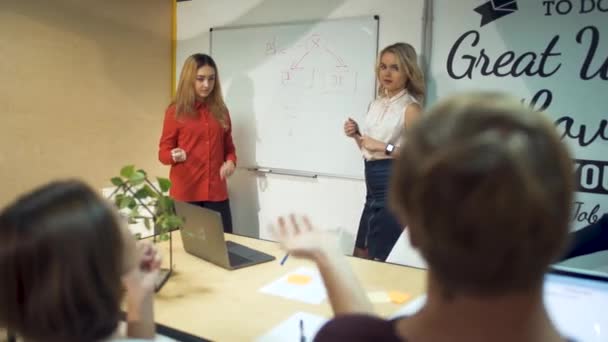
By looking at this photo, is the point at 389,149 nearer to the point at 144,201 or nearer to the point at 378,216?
the point at 378,216

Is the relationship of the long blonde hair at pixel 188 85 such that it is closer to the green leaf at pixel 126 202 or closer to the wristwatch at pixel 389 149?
the wristwatch at pixel 389 149

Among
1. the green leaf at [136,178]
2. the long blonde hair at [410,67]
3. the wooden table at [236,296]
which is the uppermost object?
the long blonde hair at [410,67]

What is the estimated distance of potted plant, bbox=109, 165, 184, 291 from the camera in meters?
1.67

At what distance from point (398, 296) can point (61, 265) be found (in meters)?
1.10

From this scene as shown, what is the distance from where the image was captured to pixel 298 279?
5.81 ft

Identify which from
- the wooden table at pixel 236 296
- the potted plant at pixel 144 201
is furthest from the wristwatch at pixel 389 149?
the potted plant at pixel 144 201

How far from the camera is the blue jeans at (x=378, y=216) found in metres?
3.01

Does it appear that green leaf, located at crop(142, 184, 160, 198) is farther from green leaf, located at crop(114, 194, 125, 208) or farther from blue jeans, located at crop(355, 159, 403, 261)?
blue jeans, located at crop(355, 159, 403, 261)

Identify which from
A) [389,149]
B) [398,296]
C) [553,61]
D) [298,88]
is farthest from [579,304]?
[298,88]

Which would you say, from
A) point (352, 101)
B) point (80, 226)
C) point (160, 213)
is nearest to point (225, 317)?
point (160, 213)

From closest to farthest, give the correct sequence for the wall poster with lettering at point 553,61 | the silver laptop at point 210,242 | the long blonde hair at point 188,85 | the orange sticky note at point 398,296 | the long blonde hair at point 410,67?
the orange sticky note at point 398,296
the silver laptop at point 210,242
the wall poster with lettering at point 553,61
the long blonde hair at point 410,67
the long blonde hair at point 188,85

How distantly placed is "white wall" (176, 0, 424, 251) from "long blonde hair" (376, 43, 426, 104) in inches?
9.4

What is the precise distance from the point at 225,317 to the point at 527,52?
2332 mm

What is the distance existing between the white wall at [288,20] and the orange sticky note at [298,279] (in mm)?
1725
